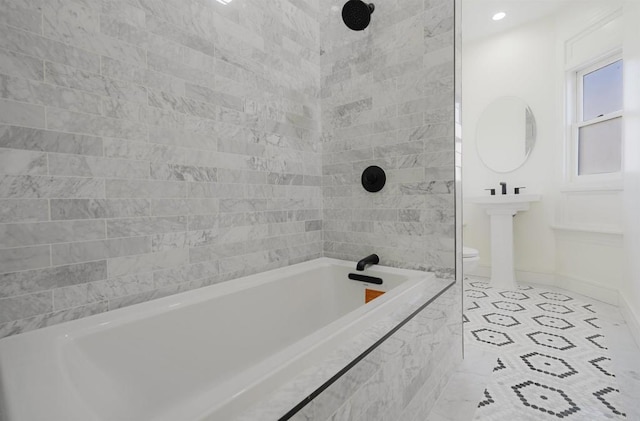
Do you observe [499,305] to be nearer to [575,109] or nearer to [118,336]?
[575,109]

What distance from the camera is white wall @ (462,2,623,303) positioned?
2.73 metres

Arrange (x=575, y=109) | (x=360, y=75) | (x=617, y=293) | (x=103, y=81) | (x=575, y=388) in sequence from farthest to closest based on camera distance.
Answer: (x=575, y=109) → (x=617, y=293) → (x=360, y=75) → (x=575, y=388) → (x=103, y=81)

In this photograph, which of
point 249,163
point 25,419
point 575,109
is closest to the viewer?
point 25,419

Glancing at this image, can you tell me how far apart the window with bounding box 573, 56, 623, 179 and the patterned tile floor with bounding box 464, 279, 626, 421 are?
4.17ft

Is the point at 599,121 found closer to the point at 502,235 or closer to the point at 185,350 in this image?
the point at 502,235

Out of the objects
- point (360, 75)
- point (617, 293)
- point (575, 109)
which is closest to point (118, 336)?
point (360, 75)

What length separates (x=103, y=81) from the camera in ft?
3.57

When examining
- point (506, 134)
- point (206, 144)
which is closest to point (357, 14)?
point (206, 144)

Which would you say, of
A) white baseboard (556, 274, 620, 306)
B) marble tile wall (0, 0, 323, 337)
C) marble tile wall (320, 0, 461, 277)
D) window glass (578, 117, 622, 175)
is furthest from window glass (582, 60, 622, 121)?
marble tile wall (0, 0, 323, 337)

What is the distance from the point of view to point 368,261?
1792mm

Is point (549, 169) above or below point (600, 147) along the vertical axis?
below

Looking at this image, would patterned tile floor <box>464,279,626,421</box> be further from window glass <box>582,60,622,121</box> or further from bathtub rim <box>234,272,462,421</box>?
window glass <box>582,60,622,121</box>

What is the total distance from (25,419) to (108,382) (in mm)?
411

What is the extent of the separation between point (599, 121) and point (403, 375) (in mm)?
3291
